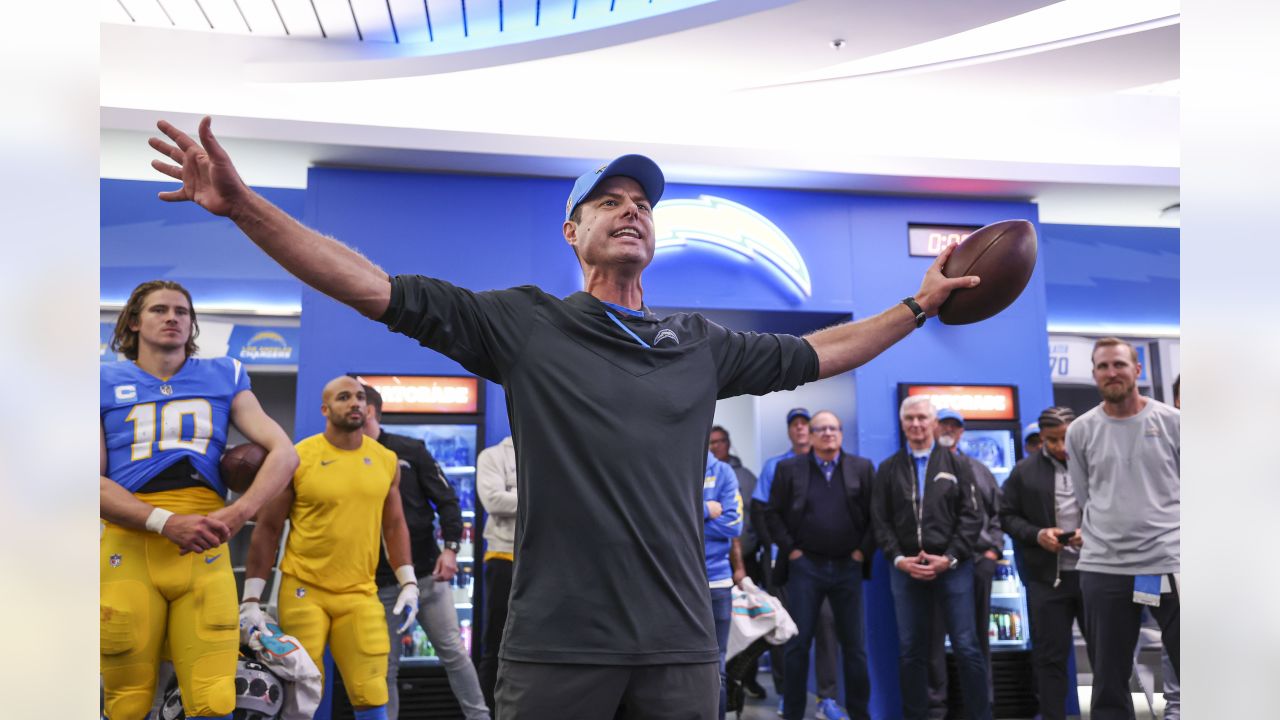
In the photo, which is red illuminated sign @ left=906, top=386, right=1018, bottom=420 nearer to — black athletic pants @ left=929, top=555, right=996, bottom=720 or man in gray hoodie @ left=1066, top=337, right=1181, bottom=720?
black athletic pants @ left=929, top=555, right=996, bottom=720

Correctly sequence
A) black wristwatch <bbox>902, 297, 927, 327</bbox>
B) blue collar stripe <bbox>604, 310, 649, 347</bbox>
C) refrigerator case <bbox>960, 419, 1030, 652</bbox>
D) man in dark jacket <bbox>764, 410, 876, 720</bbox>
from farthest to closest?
refrigerator case <bbox>960, 419, 1030, 652</bbox>, man in dark jacket <bbox>764, 410, 876, 720</bbox>, black wristwatch <bbox>902, 297, 927, 327</bbox>, blue collar stripe <bbox>604, 310, 649, 347</bbox>

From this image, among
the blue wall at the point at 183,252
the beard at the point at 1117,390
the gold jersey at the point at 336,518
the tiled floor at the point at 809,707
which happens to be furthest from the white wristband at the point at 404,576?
the blue wall at the point at 183,252

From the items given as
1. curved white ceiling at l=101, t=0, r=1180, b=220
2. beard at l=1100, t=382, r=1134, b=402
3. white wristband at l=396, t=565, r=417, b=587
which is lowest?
white wristband at l=396, t=565, r=417, b=587

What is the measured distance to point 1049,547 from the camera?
601cm

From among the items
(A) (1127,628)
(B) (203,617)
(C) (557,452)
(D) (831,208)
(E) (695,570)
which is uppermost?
(D) (831,208)

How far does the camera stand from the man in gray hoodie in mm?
4562

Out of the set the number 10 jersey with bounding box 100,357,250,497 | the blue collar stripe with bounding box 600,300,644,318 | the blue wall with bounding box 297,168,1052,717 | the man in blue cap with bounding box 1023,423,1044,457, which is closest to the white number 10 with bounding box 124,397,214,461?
the number 10 jersey with bounding box 100,357,250,497

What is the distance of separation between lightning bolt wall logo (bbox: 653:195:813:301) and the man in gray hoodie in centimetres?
383

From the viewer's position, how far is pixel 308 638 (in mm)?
4777

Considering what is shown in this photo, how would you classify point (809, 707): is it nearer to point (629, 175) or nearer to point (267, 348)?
point (267, 348)

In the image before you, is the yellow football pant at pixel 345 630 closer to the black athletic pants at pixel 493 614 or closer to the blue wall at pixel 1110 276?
the black athletic pants at pixel 493 614
